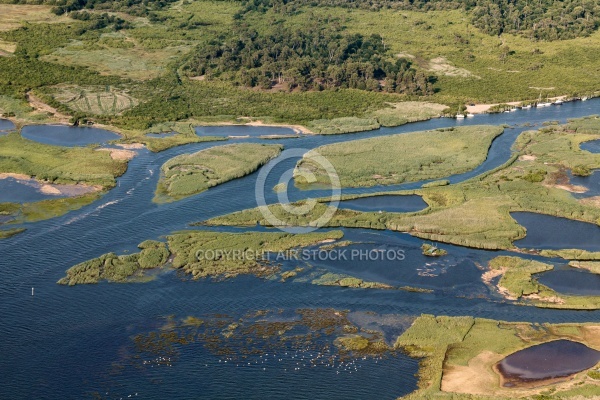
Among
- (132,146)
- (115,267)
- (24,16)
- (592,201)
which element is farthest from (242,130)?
(24,16)

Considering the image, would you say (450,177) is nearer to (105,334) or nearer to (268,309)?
(268,309)

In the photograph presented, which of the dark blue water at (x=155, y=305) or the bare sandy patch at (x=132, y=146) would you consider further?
the bare sandy patch at (x=132, y=146)

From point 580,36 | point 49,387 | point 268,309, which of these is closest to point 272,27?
point 580,36

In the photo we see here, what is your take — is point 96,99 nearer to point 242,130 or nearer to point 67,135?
point 67,135

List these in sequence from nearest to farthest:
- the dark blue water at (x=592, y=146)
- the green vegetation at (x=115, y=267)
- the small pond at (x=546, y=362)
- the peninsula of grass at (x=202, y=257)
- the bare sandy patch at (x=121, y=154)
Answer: the small pond at (x=546, y=362)
the green vegetation at (x=115, y=267)
the peninsula of grass at (x=202, y=257)
the bare sandy patch at (x=121, y=154)
the dark blue water at (x=592, y=146)

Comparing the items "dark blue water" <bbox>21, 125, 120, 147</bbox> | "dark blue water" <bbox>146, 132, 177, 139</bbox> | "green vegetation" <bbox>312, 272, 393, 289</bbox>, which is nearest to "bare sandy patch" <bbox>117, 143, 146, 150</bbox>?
"dark blue water" <bbox>21, 125, 120, 147</bbox>

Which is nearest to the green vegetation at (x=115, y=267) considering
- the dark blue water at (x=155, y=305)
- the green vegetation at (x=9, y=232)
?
the dark blue water at (x=155, y=305)

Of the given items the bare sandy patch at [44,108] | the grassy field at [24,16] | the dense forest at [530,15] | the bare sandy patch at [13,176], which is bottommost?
the bare sandy patch at [13,176]

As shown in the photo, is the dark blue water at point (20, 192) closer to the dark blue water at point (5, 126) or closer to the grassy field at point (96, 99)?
the dark blue water at point (5, 126)
